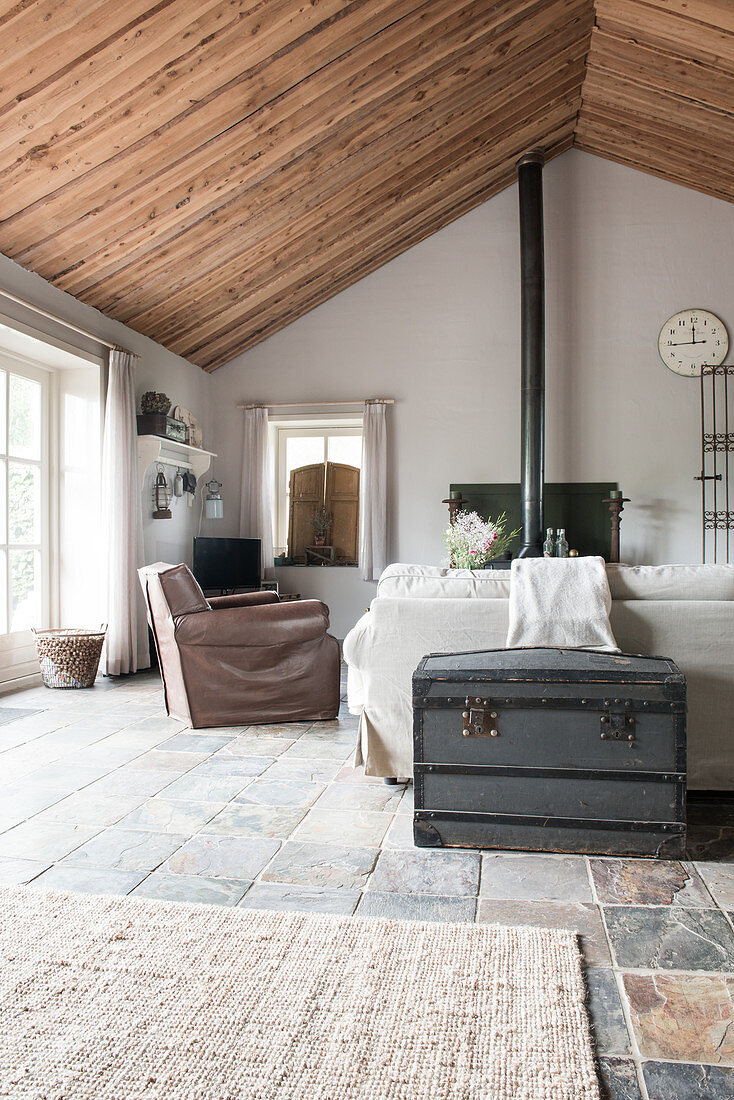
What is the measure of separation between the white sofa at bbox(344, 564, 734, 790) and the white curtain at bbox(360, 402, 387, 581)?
12.8 feet

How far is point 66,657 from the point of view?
Result: 15.6 ft

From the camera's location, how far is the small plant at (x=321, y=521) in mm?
7289

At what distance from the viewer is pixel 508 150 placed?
618 cm

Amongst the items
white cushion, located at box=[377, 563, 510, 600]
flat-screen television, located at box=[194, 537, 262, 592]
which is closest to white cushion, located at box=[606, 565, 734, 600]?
white cushion, located at box=[377, 563, 510, 600]

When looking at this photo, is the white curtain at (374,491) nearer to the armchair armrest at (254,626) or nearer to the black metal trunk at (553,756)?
the armchair armrest at (254,626)

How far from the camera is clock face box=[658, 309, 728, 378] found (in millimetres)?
6465

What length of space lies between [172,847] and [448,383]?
17.4 feet

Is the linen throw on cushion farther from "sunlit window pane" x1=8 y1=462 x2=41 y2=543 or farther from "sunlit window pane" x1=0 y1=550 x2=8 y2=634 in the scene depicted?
"sunlit window pane" x1=8 y1=462 x2=41 y2=543

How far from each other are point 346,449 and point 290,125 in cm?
334

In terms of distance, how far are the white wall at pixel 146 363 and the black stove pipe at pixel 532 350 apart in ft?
9.44

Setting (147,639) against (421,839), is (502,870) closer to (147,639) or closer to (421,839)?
(421,839)

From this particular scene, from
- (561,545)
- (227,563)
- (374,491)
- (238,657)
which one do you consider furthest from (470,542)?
(227,563)

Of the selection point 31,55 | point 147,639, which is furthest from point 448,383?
point 31,55

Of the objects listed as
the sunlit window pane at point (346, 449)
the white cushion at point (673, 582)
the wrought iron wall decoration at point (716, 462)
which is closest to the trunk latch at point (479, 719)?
the white cushion at point (673, 582)
